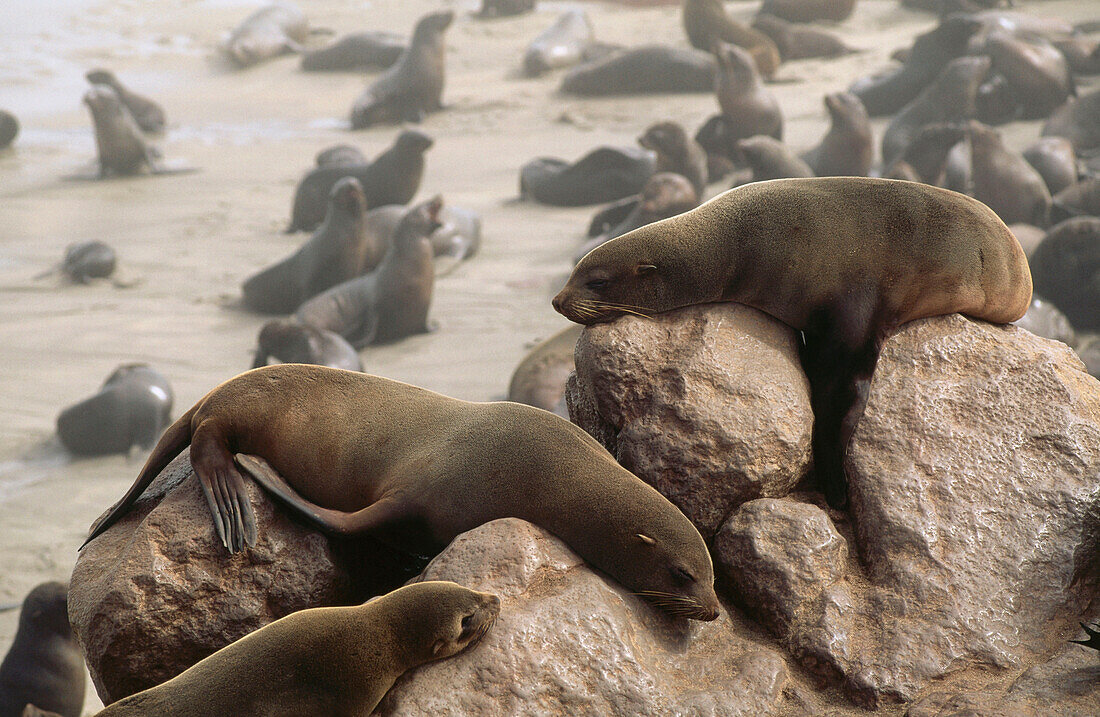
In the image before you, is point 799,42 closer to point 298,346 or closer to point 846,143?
point 846,143

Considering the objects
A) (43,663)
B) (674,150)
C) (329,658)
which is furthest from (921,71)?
(329,658)

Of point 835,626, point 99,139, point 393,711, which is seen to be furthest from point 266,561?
point 99,139

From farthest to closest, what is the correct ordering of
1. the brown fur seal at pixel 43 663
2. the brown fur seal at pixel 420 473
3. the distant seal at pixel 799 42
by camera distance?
the distant seal at pixel 799 42
the brown fur seal at pixel 43 663
the brown fur seal at pixel 420 473

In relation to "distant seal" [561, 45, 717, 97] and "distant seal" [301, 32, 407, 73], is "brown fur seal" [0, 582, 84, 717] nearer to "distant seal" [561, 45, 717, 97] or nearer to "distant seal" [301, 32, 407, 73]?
"distant seal" [561, 45, 717, 97]

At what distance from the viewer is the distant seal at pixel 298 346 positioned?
7.77 metres

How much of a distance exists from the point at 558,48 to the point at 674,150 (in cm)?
723

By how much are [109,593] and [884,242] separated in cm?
246

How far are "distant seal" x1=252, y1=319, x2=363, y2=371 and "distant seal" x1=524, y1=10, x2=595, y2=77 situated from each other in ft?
36.0

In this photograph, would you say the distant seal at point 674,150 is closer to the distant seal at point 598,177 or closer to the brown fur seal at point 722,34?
the distant seal at point 598,177

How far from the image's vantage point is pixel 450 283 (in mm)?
10086

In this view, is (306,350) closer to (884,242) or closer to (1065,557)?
(884,242)

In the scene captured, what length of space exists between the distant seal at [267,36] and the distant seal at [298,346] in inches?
525

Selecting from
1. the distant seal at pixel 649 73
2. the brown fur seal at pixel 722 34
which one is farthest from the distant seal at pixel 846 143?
the brown fur seal at pixel 722 34

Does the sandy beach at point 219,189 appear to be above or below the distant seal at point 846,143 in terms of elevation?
below
